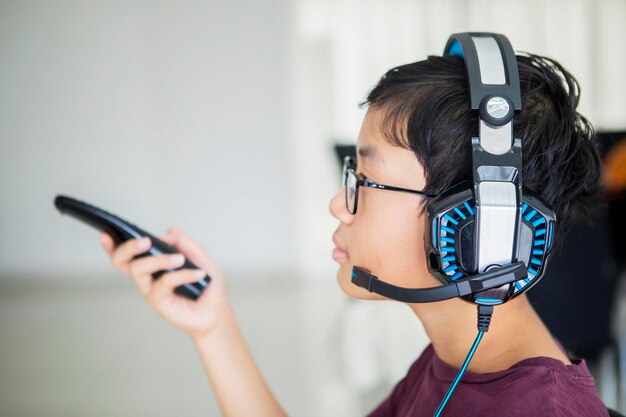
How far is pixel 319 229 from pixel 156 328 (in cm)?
200

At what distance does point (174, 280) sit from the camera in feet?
3.09

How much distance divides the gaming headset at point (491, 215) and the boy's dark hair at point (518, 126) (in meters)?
0.06

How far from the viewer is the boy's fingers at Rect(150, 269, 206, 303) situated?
938mm

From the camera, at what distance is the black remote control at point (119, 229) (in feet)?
3.14

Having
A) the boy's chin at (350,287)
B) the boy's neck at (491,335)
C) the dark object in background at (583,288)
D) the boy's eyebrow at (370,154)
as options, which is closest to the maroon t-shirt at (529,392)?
the boy's neck at (491,335)

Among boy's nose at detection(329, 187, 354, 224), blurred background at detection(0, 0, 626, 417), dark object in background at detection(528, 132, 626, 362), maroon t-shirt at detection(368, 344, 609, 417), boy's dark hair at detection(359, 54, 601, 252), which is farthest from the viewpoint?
blurred background at detection(0, 0, 626, 417)

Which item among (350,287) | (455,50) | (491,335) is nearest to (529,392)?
(491,335)

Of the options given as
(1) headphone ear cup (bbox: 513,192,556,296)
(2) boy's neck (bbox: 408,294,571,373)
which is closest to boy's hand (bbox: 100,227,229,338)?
(2) boy's neck (bbox: 408,294,571,373)

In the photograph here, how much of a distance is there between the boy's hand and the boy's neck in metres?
0.32

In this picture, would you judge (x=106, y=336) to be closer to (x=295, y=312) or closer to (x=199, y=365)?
(x=199, y=365)

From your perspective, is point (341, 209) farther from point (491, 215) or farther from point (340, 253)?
point (491, 215)

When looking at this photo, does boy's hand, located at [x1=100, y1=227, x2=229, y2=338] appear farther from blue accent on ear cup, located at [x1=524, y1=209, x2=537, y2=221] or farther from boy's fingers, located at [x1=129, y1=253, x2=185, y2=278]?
blue accent on ear cup, located at [x1=524, y1=209, x2=537, y2=221]

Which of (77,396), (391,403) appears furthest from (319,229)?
(391,403)

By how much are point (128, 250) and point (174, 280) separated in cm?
8
